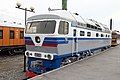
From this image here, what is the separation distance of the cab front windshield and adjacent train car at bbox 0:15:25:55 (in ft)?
25.3

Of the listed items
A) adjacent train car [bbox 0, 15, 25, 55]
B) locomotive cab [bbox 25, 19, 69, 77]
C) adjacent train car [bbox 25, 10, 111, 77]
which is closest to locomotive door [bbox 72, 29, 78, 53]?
adjacent train car [bbox 25, 10, 111, 77]

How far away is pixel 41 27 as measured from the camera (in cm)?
1123

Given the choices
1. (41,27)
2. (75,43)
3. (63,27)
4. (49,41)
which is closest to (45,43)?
(49,41)

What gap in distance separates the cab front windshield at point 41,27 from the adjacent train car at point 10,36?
25.3 ft

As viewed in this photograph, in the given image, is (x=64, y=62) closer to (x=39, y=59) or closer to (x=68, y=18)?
(x=39, y=59)

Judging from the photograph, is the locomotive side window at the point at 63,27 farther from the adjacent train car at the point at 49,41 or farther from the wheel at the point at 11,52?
the wheel at the point at 11,52

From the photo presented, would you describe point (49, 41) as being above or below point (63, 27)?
below

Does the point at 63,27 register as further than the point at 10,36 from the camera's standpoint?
No

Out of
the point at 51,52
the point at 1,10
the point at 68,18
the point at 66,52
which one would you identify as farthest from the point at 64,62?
the point at 1,10

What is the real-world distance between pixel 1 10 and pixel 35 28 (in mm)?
8413

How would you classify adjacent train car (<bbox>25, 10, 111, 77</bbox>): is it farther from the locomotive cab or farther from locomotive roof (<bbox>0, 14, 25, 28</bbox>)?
locomotive roof (<bbox>0, 14, 25, 28</bbox>)

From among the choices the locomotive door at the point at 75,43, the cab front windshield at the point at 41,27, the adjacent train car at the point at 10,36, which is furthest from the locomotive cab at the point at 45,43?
the adjacent train car at the point at 10,36

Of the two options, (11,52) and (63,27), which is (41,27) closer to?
(63,27)

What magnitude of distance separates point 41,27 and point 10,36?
9.54 metres
